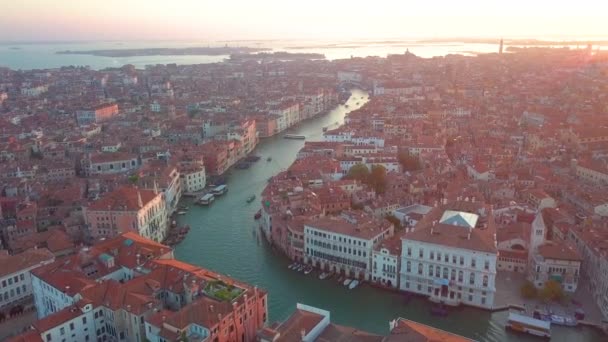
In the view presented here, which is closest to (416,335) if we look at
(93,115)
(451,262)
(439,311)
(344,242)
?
(439,311)

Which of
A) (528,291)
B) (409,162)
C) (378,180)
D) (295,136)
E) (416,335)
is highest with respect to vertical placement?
(416,335)

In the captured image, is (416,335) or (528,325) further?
(528,325)

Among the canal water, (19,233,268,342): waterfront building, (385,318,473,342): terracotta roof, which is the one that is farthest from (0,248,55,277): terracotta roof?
(385,318,473,342): terracotta roof

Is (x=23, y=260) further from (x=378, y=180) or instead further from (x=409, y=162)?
(x=409, y=162)

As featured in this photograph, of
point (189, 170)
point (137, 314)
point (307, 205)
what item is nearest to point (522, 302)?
point (307, 205)

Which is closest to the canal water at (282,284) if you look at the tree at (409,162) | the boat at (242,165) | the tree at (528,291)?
the tree at (528,291)

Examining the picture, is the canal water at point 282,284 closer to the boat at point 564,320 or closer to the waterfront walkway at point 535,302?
the boat at point 564,320

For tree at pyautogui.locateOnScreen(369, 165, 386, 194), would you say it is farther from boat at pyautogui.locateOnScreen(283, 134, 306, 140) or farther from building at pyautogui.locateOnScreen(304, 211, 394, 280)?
boat at pyautogui.locateOnScreen(283, 134, 306, 140)
